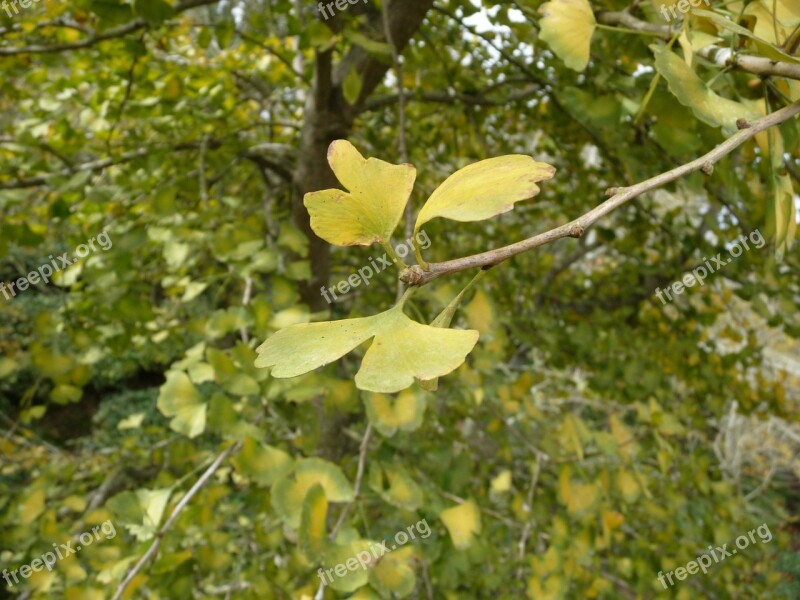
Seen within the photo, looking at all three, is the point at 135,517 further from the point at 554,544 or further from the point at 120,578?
the point at 554,544

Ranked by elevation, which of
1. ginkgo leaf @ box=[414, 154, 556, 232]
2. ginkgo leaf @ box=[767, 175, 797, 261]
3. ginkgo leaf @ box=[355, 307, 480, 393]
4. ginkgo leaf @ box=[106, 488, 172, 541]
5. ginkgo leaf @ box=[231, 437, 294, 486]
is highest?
ginkgo leaf @ box=[414, 154, 556, 232]

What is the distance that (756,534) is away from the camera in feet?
4.30

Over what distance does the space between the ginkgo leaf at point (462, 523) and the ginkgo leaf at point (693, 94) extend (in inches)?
20.2

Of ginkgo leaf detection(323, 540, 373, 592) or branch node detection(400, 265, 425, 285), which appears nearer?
branch node detection(400, 265, 425, 285)

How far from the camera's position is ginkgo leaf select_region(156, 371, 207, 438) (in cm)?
64

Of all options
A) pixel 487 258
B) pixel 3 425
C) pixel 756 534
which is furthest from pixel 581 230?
pixel 3 425

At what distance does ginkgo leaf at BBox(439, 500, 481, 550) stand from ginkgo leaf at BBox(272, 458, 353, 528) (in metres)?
0.18

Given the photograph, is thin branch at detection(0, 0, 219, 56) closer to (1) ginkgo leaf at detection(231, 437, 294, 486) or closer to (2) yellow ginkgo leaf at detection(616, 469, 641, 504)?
(1) ginkgo leaf at detection(231, 437, 294, 486)

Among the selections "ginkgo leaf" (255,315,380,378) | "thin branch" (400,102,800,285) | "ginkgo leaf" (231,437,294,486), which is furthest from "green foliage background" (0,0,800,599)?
"ginkgo leaf" (255,315,380,378)

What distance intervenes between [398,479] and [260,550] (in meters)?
0.75

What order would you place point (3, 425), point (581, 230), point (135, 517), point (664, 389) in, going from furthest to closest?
point (3, 425) < point (664, 389) < point (135, 517) < point (581, 230)

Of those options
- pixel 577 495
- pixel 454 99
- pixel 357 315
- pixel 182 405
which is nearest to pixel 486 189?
pixel 182 405

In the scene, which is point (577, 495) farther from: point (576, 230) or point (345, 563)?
point (576, 230)

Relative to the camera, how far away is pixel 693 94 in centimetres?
31
